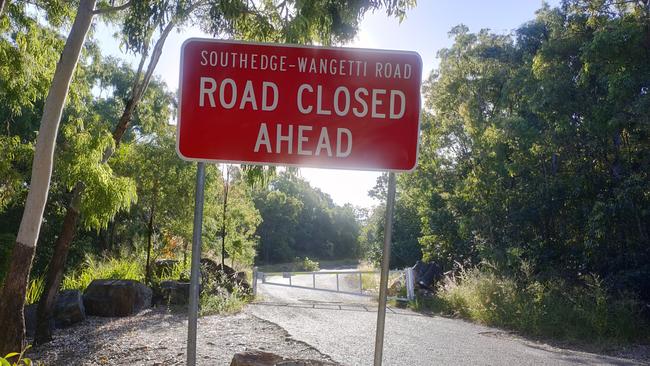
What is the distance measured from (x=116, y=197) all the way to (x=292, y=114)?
6170 mm

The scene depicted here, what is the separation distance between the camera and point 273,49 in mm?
2461

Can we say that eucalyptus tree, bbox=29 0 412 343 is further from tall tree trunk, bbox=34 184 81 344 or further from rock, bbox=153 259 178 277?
rock, bbox=153 259 178 277

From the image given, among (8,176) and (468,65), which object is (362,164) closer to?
(8,176)

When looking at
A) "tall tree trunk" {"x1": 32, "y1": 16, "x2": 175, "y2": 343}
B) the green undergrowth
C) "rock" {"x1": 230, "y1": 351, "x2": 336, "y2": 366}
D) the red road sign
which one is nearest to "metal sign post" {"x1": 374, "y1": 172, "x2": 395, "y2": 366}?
the red road sign

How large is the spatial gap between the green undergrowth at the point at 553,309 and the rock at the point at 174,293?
6.37 metres

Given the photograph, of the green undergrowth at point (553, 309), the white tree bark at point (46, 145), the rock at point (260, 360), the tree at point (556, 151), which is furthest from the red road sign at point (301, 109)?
the tree at point (556, 151)

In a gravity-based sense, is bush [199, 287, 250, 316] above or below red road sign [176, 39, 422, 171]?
below

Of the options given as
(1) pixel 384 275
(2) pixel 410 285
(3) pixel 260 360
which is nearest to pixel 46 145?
(3) pixel 260 360

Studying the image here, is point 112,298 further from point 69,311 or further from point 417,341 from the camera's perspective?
point 417,341

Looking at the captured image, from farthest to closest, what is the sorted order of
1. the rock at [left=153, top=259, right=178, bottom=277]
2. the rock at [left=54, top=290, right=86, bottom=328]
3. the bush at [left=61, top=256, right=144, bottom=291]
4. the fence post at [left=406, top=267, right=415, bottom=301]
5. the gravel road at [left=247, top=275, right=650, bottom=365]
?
the fence post at [left=406, top=267, right=415, bottom=301], the rock at [left=153, top=259, right=178, bottom=277], the bush at [left=61, top=256, right=144, bottom=291], the rock at [left=54, top=290, right=86, bottom=328], the gravel road at [left=247, top=275, right=650, bottom=365]

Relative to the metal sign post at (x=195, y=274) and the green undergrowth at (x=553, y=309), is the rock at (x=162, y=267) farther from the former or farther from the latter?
the metal sign post at (x=195, y=274)

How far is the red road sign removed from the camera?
7.97 feet

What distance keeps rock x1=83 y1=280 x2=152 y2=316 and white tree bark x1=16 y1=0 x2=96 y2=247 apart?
208 inches

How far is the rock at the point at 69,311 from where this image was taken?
1070 cm
